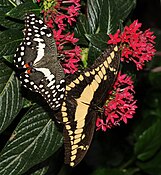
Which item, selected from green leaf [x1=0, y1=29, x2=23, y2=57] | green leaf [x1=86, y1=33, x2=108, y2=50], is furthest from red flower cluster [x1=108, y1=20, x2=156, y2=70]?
green leaf [x1=0, y1=29, x2=23, y2=57]

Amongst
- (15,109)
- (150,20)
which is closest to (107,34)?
(15,109)

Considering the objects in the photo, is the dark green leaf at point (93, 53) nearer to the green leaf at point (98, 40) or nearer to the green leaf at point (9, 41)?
the green leaf at point (98, 40)

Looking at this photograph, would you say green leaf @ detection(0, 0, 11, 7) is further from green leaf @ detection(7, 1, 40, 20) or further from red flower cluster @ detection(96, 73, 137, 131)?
red flower cluster @ detection(96, 73, 137, 131)

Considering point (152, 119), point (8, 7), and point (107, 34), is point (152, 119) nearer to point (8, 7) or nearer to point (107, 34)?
point (107, 34)

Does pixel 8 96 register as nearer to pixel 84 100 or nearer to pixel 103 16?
pixel 84 100

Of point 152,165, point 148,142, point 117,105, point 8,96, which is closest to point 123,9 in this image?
point 117,105

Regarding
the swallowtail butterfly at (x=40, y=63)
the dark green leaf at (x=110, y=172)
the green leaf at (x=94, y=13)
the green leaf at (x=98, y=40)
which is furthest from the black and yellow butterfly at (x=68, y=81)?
the dark green leaf at (x=110, y=172)
